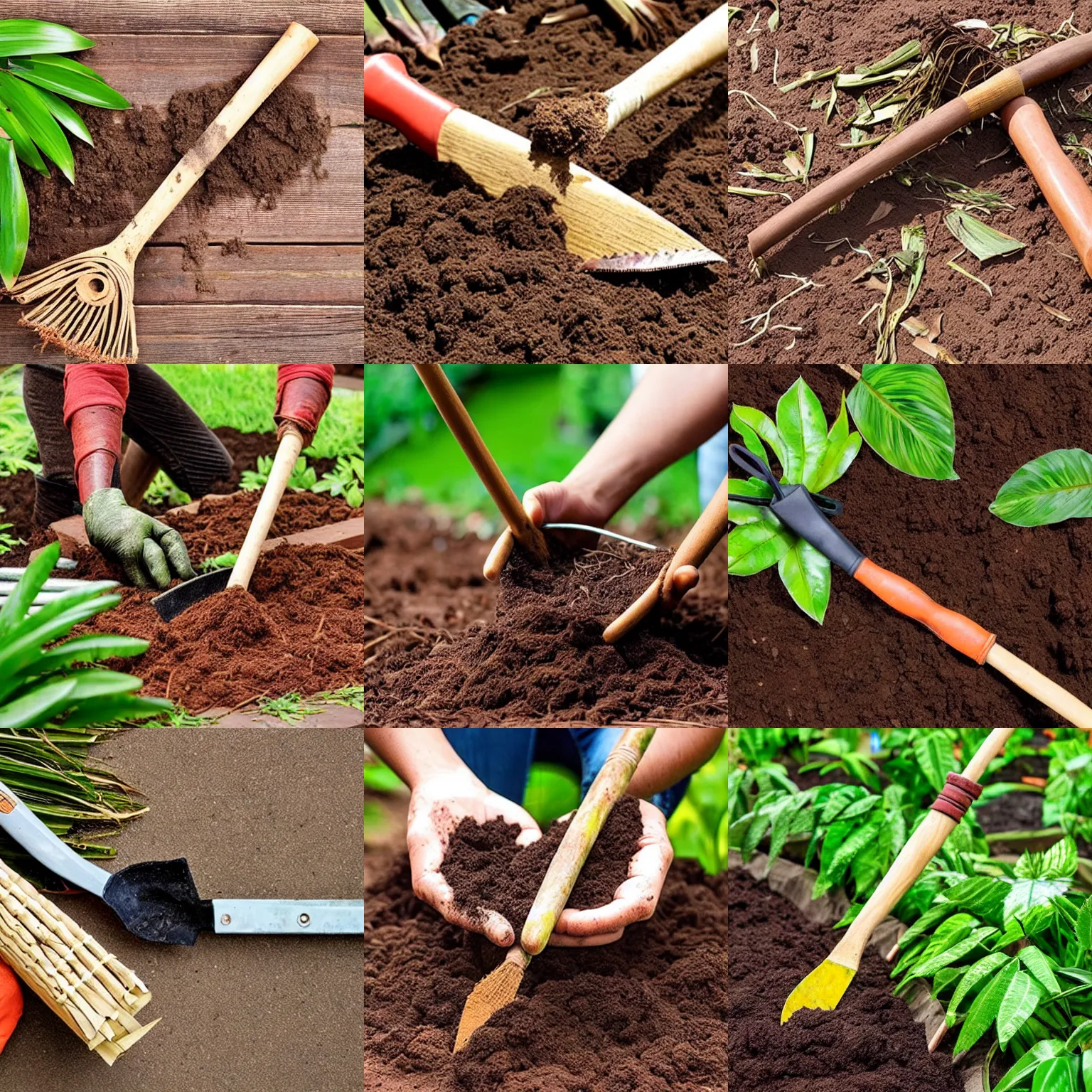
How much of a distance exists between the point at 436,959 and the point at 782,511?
1009mm

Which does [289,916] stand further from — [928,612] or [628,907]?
[928,612]

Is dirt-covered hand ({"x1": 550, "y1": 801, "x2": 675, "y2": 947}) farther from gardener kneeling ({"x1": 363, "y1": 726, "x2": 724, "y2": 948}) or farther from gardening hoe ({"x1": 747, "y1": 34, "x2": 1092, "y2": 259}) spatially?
gardening hoe ({"x1": 747, "y1": 34, "x2": 1092, "y2": 259})

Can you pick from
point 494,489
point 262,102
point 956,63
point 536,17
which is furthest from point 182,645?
point 956,63

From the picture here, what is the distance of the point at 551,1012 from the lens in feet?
6.01

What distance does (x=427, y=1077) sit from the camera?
1.79 m

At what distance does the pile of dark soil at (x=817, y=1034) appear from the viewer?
1791mm

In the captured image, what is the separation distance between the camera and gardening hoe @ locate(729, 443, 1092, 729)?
6.06 ft

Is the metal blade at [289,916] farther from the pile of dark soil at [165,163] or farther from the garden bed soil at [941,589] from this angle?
the pile of dark soil at [165,163]

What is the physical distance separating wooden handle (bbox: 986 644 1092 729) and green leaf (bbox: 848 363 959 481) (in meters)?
0.34

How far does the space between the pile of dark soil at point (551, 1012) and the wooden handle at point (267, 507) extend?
674 millimetres

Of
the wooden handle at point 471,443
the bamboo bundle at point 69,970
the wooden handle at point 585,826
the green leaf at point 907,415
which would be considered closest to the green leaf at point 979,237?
the green leaf at point 907,415

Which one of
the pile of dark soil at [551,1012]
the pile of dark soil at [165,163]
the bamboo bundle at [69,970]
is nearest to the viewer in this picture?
the bamboo bundle at [69,970]

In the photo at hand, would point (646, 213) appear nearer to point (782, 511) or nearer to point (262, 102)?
point (782, 511)

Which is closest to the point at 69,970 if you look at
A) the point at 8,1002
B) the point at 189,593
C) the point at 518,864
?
the point at 8,1002
